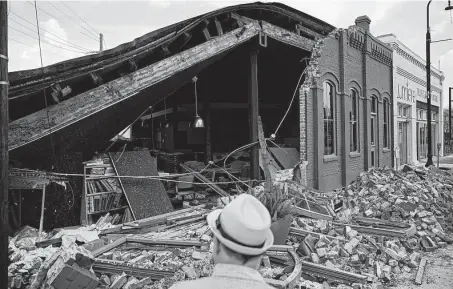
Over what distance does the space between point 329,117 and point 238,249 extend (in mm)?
12458

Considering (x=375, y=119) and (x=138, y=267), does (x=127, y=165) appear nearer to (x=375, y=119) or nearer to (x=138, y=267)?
(x=138, y=267)

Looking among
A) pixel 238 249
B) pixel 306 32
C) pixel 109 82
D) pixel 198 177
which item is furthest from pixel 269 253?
pixel 306 32

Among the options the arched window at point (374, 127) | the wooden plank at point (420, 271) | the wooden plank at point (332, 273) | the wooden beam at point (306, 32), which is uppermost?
the wooden beam at point (306, 32)

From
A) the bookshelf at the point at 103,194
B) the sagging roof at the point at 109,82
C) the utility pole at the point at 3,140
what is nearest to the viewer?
the utility pole at the point at 3,140

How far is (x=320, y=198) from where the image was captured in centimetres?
1063

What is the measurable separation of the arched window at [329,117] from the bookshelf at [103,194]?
26.1 feet

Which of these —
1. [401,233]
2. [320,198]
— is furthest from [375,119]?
[401,233]

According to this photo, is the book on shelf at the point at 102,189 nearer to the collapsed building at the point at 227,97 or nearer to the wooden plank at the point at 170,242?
the collapsed building at the point at 227,97

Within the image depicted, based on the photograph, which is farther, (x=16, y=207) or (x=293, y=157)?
(x=293, y=157)

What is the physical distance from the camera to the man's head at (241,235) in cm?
175

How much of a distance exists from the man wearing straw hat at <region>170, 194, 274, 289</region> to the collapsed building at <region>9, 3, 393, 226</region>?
5.15 m

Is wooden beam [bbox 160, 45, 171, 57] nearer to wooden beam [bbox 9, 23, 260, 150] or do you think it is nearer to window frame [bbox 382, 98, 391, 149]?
wooden beam [bbox 9, 23, 260, 150]

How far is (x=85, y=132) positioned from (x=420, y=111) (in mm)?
26310

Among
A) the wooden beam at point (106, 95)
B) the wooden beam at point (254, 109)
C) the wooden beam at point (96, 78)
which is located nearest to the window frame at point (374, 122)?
the wooden beam at point (254, 109)
